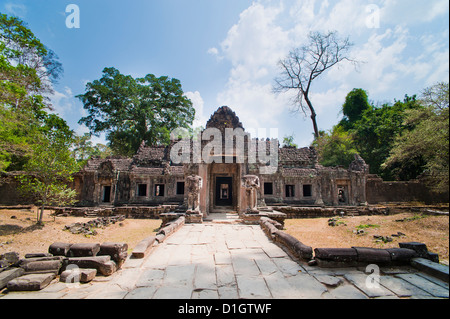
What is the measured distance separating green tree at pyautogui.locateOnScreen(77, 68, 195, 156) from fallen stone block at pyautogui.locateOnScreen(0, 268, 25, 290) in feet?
80.3

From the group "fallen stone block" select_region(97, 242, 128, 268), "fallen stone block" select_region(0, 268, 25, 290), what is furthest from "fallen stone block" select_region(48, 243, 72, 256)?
"fallen stone block" select_region(97, 242, 128, 268)

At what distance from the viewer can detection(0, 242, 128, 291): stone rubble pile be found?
3.29 m

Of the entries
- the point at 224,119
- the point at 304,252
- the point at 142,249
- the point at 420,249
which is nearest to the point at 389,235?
the point at 420,249

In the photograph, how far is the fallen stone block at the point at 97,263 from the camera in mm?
3753

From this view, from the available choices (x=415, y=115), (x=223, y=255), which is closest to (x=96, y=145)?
(x=223, y=255)

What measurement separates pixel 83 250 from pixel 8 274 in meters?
1.03

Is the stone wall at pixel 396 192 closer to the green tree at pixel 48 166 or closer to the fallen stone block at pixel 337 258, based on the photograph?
the fallen stone block at pixel 337 258

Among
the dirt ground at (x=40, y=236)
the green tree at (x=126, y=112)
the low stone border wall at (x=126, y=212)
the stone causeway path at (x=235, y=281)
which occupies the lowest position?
the dirt ground at (x=40, y=236)

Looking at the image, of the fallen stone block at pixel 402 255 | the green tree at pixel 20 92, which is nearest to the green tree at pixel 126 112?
the green tree at pixel 20 92

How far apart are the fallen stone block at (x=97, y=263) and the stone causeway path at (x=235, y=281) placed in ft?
0.46

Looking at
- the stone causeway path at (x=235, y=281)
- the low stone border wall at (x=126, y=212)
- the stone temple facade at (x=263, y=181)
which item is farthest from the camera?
the stone temple facade at (x=263, y=181)

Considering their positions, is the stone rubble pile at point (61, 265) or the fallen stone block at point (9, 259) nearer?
A: the stone rubble pile at point (61, 265)
